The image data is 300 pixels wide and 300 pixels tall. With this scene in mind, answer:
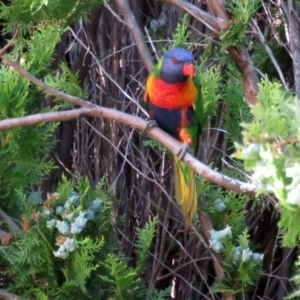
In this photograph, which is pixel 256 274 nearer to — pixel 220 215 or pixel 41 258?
pixel 220 215

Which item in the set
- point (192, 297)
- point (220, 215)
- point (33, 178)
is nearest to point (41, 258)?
point (33, 178)

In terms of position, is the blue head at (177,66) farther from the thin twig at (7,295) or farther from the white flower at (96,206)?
the thin twig at (7,295)

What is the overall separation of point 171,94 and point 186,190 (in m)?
0.32

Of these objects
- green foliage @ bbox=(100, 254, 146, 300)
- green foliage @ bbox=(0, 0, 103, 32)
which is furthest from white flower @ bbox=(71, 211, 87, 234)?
green foliage @ bbox=(0, 0, 103, 32)

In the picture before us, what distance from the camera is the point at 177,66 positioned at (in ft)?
5.56

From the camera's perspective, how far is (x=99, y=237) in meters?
1.56

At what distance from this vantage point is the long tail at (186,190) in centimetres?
161

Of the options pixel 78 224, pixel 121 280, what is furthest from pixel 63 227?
pixel 121 280

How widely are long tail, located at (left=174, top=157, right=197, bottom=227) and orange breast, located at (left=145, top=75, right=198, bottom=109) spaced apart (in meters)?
0.20

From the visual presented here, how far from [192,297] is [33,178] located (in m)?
0.84

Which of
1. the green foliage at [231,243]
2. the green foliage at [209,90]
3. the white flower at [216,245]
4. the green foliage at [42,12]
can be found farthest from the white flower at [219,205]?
the green foliage at [42,12]

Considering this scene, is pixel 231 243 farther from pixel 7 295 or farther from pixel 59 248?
pixel 7 295

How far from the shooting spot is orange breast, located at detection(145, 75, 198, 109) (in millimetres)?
1747

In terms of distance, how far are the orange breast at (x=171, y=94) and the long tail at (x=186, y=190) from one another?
0.65 feet
